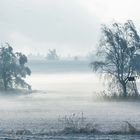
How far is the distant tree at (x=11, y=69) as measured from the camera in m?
116

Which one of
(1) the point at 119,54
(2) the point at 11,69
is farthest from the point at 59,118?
(2) the point at 11,69

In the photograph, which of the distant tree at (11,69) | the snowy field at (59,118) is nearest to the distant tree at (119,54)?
the snowy field at (59,118)

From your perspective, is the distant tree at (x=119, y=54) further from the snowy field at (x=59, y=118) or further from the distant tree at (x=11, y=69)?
the distant tree at (x=11, y=69)

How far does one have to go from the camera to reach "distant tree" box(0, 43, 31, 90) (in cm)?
11594

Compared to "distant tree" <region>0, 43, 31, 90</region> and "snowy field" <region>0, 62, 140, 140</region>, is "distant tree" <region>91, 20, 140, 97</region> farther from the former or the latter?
"distant tree" <region>0, 43, 31, 90</region>

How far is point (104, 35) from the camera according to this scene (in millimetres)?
88000

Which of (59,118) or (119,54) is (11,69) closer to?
(119,54)

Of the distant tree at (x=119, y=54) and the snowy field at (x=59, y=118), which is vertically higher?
the distant tree at (x=119, y=54)

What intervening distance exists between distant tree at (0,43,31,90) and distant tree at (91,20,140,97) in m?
32.1

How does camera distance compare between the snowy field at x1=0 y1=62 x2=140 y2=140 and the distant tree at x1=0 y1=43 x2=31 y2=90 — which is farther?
the distant tree at x1=0 y1=43 x2=31 y2=90

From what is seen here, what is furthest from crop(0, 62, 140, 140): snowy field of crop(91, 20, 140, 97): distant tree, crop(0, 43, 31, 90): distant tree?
crop(0, 43, 31, 90): distant tree

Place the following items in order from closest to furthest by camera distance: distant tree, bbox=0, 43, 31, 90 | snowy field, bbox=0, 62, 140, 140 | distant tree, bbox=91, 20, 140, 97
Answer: snowy field, bbox=0, 62, 140, 140 < distant tree, bbox=91, 20, 140, 97 < distant tree, bbox=0, 43, 31, 90

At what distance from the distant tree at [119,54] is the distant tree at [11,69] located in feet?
105

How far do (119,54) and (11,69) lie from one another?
3413 cm
